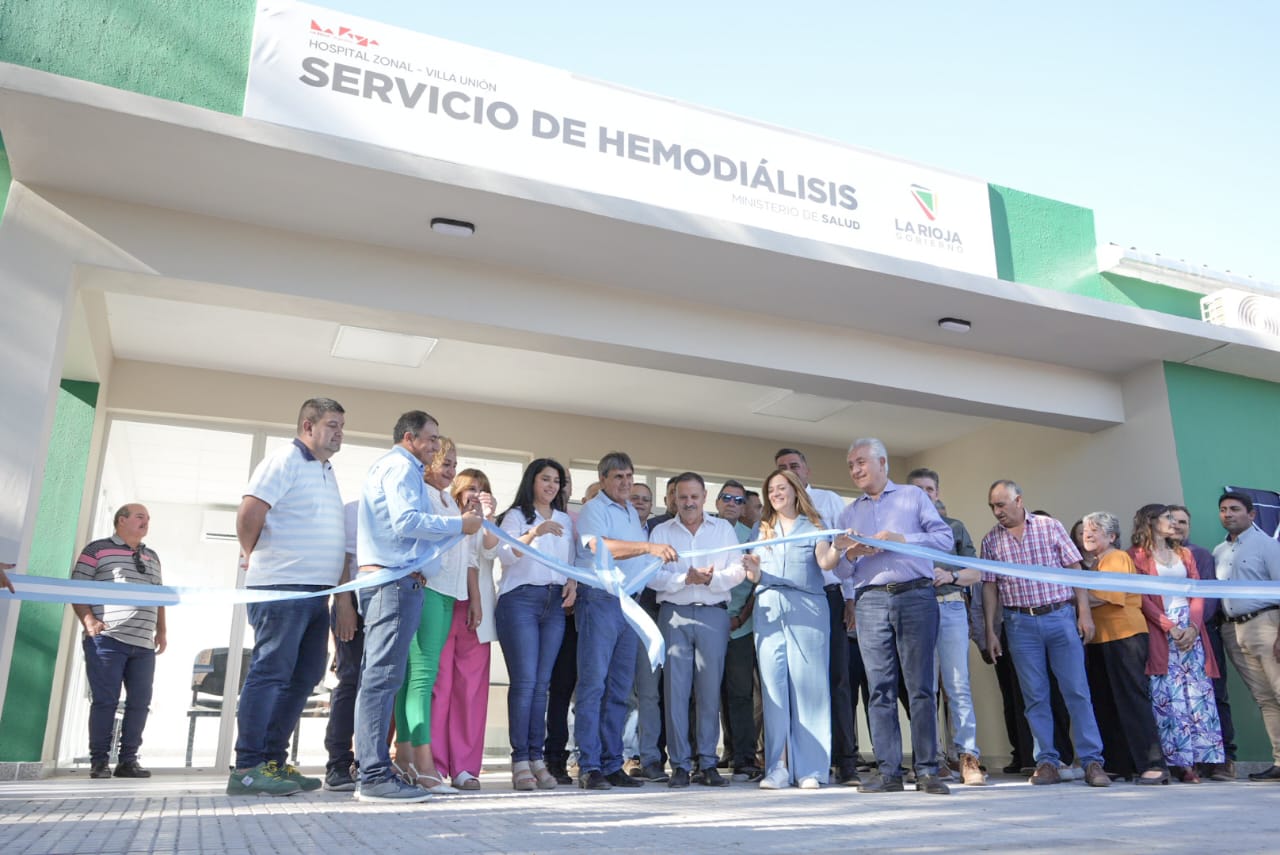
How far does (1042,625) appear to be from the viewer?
17.6ft

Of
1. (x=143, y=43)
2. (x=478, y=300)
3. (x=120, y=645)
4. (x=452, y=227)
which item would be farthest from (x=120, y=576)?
(x=143, y=43)

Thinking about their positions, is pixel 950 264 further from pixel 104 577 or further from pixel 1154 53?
pixel 104 577

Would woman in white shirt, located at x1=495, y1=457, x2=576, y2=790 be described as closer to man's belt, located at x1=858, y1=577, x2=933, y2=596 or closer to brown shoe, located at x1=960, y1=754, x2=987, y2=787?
man's belt, located at x1=858, y1=577, x2=933, y2=596

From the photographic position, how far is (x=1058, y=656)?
5344 mm

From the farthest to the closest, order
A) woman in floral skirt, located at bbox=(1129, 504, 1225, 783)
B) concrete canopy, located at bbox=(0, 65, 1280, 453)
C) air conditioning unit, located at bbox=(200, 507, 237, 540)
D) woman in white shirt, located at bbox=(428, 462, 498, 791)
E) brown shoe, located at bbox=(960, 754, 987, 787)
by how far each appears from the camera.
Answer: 1. air conditioning unit, located at bbox=(200, 507, 237, 540)
2. woman in floral skirt, located at bbox=(1129, 504, 1225, 783)
3. brown shoe, located at bbox=(960, 754, 987, 787)
4. woman in white shirt, located at bbox=(428, 462, 498, 791)
5. concrete canopy, located at bbox=(0, 65, 1280, 453)

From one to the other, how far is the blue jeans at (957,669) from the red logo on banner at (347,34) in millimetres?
4184

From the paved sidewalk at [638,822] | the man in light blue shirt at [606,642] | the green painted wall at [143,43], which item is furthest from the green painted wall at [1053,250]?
the green painted wall at [143,43]

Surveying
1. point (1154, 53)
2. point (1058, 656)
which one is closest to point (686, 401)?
point (1058, 656)

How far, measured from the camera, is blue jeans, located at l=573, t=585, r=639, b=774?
4547 millimetres

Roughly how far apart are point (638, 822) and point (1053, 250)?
17.4ft

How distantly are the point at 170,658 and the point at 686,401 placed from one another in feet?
14.3

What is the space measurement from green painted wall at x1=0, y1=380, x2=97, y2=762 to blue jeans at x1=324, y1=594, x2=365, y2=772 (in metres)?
2.41

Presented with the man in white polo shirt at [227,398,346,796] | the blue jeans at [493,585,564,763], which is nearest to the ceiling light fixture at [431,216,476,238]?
the man in white polo shirt at [227,398,346,796]

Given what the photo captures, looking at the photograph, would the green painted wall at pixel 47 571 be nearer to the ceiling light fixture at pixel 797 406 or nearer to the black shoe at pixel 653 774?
the black shoe at pixel 653 774
